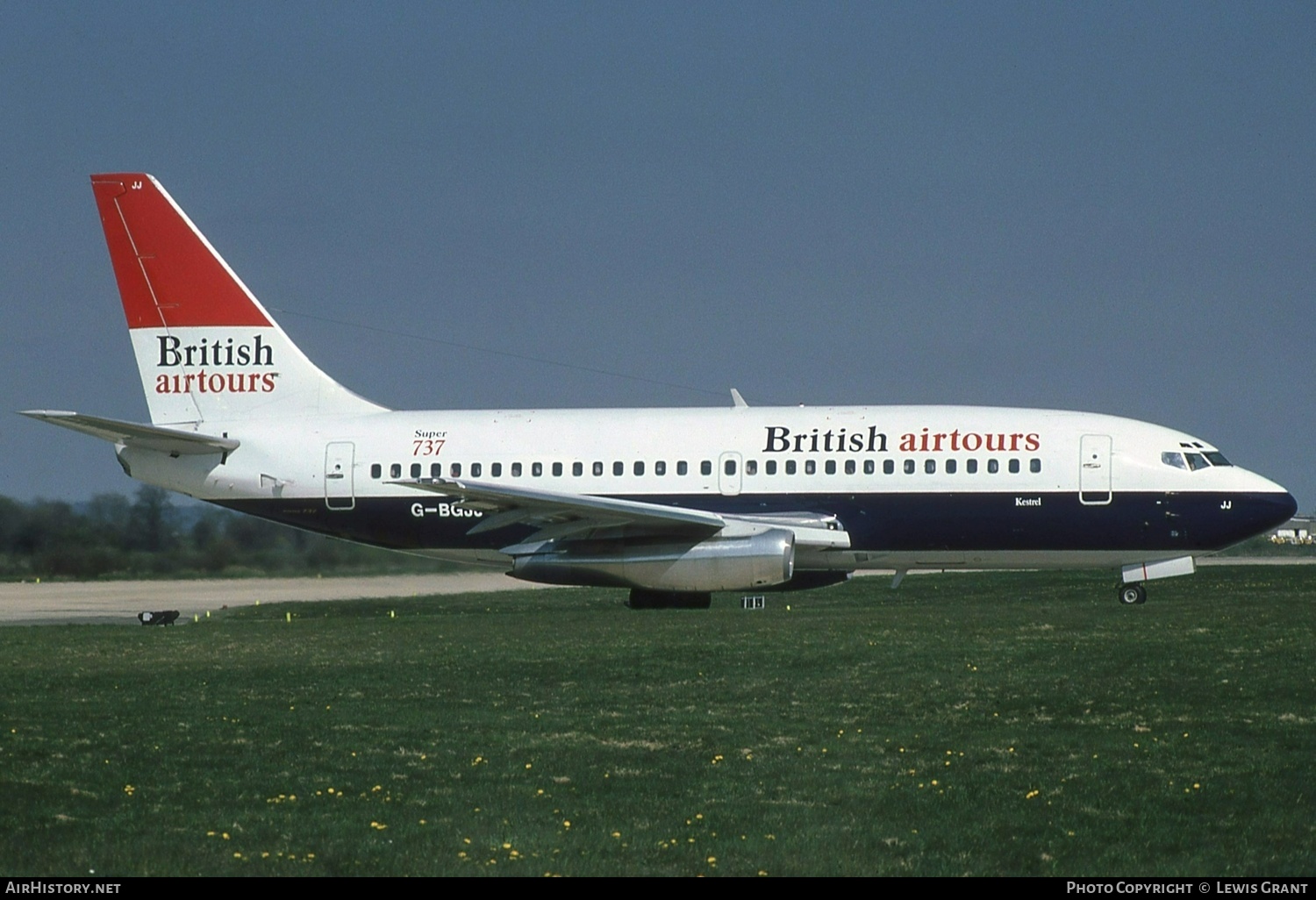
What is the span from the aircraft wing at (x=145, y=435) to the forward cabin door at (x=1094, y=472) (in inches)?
642

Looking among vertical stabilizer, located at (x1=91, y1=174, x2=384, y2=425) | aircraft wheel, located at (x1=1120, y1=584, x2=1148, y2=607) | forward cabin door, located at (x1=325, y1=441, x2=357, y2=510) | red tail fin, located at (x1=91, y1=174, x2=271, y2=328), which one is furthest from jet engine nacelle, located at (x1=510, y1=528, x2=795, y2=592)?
red tail fin, located at (x1=91, y1=174, x2=271, y2=328)

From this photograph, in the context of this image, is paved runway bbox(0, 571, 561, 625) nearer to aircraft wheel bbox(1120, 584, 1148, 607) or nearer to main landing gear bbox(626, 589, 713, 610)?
main landing gear bbox(626, 589, 713, 610)

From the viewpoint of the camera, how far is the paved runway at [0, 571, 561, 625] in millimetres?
32031

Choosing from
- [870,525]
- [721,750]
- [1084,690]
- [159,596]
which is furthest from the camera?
[159,596]

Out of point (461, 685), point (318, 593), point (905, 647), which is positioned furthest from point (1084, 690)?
point (318, 593)

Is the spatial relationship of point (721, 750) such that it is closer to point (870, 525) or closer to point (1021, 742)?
point (1021, 742)

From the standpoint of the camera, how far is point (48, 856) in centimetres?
922

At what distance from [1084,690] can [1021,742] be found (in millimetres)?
3029

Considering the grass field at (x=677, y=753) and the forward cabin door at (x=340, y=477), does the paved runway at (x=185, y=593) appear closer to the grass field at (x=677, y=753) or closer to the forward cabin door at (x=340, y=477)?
the forward cabin door at (x=340, y=477)

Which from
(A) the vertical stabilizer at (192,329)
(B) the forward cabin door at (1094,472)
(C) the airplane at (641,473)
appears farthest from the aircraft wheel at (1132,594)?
(A) the vertical stabilizer at (192,329)

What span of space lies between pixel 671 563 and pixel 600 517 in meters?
1.55

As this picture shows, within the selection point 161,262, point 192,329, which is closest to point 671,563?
point 192,329

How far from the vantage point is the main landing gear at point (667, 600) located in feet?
97.8

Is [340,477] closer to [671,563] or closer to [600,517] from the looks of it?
[600,517]
